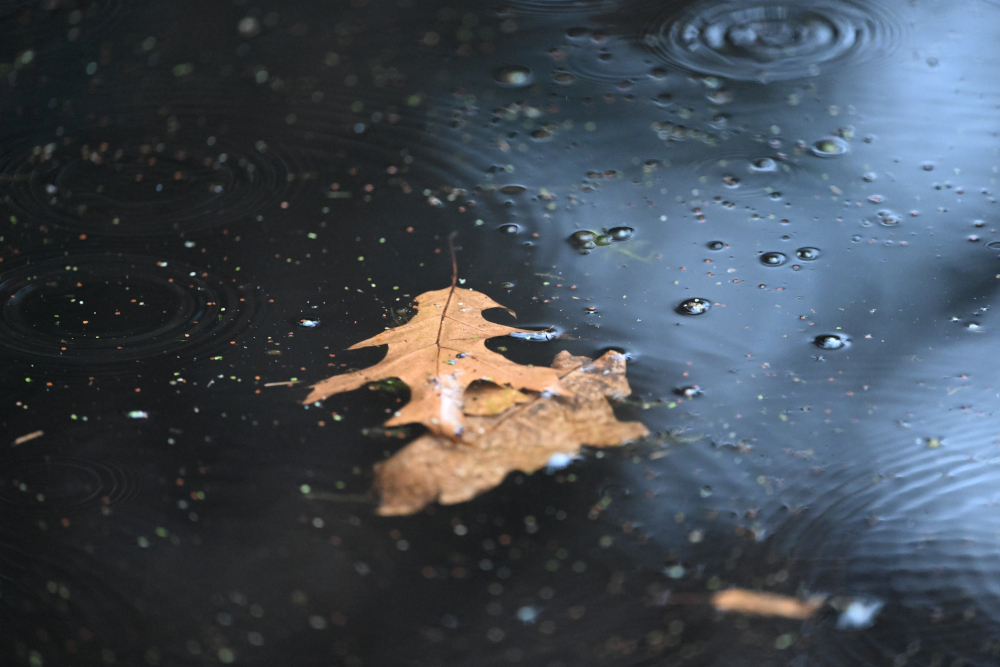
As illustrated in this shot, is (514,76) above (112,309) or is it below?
above

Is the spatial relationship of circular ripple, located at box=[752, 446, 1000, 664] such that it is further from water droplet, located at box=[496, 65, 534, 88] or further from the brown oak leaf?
water droplet, located at box=[496, 65, 534, 88]

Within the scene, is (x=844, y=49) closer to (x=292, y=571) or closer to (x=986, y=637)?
(x=986, y=637)

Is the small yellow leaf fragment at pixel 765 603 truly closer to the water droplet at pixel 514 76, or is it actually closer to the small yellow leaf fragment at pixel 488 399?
the small yellow leaf fragment at pixel 488 399

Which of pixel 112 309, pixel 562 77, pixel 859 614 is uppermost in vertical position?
pixel 562 77

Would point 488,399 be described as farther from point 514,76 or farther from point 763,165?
point 514,76

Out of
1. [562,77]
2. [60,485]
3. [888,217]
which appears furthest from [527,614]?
[562,77]

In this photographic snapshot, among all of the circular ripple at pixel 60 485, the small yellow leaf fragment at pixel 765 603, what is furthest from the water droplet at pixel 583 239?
the circular ripple at pixel 60 485

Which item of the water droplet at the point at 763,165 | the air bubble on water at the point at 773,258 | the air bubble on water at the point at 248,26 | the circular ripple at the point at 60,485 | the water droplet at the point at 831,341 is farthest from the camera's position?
the air bubble on water at the point at 248,26
